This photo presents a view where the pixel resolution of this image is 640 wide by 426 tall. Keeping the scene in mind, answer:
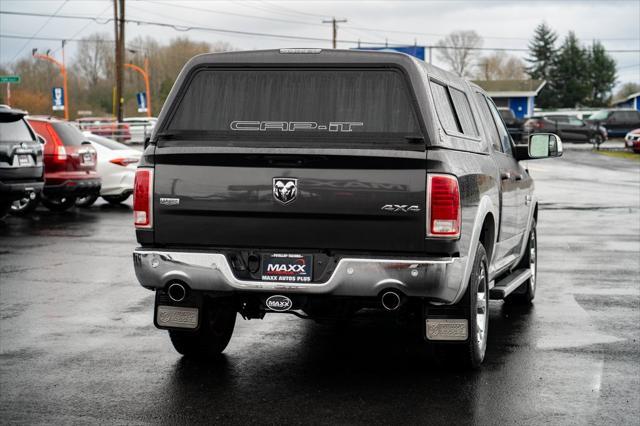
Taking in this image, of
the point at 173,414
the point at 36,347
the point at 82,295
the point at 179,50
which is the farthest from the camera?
the point at 179,50

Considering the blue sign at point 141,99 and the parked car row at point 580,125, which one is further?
the blue sign at point 141,99

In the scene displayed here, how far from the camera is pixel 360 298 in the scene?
571 centimetres

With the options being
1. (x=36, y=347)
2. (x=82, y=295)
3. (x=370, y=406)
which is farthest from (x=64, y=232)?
(x=370, y=406)

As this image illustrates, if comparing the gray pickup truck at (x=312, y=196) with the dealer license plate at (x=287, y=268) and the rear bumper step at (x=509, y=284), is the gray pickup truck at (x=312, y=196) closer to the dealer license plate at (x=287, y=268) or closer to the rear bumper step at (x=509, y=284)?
the dealer license plate at (x=287, y=268)

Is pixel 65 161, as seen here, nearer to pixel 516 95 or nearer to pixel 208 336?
pixel 208 336

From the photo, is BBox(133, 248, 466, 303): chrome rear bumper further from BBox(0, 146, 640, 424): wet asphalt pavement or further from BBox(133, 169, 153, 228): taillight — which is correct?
BBox(0, 146, 640, 424): wet asphalt pavement

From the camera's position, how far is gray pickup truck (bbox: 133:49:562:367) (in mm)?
5543

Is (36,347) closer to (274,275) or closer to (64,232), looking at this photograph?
(274,275)

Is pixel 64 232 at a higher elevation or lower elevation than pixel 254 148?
lower

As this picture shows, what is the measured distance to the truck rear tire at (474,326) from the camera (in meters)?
6.03

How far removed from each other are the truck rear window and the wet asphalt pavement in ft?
4.97

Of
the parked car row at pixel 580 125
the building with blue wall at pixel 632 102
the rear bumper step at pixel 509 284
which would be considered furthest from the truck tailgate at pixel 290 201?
the building with blue wall at pixel 632 102

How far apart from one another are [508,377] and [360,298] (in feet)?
3.98

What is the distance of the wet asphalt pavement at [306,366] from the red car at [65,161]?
21.0 feet
